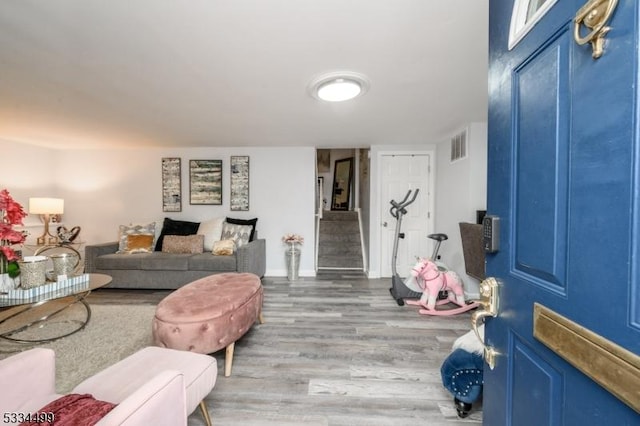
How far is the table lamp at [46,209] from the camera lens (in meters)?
3.74

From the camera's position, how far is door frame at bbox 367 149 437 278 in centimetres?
419

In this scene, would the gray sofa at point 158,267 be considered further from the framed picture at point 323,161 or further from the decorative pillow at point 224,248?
the framed picture at point 323,161

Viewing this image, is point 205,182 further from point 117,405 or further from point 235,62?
point 117,405

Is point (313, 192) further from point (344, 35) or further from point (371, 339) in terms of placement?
point (344, 35)

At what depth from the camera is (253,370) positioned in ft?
6.08

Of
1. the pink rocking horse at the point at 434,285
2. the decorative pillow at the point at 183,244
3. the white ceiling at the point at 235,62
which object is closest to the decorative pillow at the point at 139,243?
the decorative pillow at the point at 183,244

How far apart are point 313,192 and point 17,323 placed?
3712mm

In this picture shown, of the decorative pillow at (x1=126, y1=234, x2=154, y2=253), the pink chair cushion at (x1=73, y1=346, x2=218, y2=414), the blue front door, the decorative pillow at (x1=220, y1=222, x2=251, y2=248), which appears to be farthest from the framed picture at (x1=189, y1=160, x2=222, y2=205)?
the blue front door

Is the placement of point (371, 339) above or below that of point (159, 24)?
below

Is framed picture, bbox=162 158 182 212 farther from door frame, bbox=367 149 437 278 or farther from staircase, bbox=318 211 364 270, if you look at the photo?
door frame, bbox=367 149 437 278

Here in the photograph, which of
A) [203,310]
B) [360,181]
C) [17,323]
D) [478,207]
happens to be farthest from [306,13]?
[360,181]

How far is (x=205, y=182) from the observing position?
437 centimetres

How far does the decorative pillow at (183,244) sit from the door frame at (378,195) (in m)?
2.73

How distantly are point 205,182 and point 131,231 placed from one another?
4.34ft
